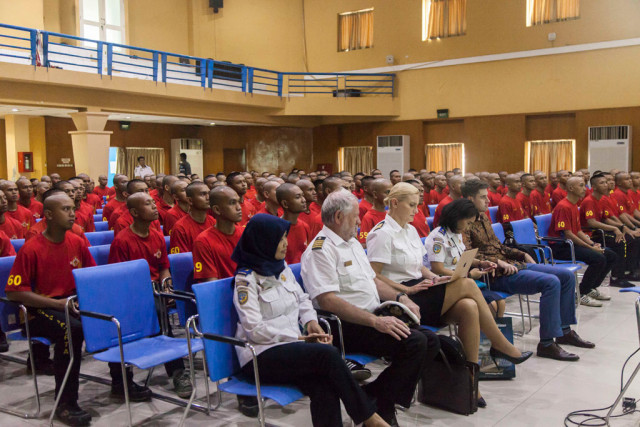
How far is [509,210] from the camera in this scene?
7820 mm

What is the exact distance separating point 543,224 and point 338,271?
416cm

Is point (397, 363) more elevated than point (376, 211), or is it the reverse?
point (376, 211)

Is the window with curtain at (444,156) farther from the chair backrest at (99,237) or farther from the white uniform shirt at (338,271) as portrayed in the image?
the white uniform shirt at (338,271)

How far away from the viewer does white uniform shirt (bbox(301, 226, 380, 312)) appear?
3.59 metres

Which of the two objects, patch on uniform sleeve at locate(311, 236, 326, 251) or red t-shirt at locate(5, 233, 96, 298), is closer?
patch on uniform sleeve at locate(311, 236, 326, 251)

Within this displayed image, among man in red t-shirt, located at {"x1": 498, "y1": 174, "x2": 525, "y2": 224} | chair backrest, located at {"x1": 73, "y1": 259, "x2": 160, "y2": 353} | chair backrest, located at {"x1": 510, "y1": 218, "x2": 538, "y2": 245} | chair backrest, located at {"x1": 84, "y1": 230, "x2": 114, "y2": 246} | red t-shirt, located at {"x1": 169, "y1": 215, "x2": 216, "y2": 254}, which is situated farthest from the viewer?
man in red t-shirt, located at {"x1": 498, "y1": 174, "x2": 525, "y2": 224}

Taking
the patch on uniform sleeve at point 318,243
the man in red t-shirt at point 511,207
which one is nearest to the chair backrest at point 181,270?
the patch on uniform sleeve at point 318,243

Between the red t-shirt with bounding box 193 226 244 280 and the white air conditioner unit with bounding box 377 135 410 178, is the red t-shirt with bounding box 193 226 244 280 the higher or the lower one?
the lower one

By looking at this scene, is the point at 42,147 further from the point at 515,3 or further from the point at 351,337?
the point at 351,337

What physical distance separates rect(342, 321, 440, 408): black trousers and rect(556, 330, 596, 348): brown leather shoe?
7.49 ft

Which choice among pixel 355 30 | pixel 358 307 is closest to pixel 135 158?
pixel 355 30

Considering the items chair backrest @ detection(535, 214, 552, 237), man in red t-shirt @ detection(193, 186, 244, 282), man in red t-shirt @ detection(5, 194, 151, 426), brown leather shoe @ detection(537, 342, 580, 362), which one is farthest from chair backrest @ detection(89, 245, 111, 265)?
chair backrest @ detection(535, 214, 552, 237)

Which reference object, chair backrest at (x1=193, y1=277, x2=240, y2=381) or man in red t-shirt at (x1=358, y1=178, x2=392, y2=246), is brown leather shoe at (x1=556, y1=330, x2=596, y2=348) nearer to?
man in red t-shirt at (x1=358, y1=178, x2=392, y2=246)

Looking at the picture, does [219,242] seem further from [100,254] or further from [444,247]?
[444,247]
